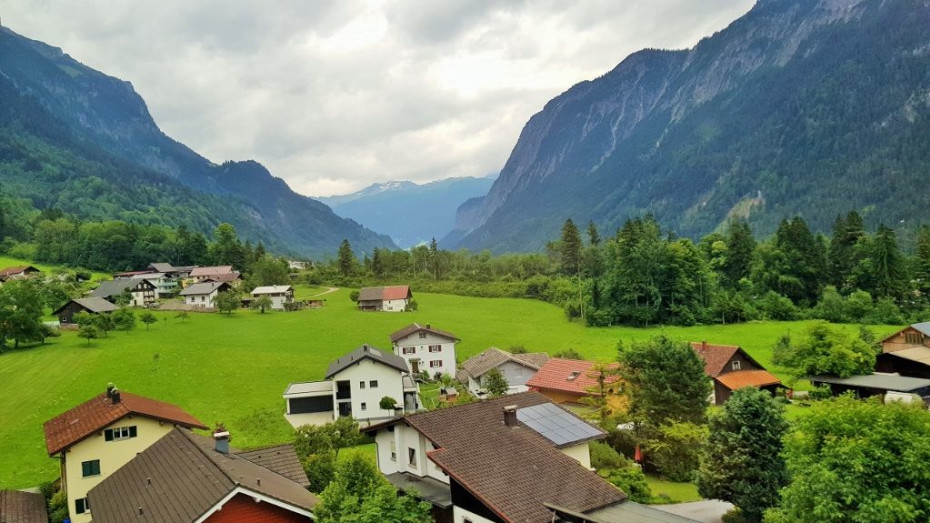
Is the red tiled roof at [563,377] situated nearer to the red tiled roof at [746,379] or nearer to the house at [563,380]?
the house at [563,380]

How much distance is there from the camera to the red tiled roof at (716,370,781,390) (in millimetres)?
42875

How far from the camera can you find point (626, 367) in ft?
110

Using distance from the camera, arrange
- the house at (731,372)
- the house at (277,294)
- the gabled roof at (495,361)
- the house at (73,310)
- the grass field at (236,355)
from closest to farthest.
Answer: the grass field at (236,355)
the house at (731,372)
the gabled roof at (495,361)
the house at (73,310)
the house at (277,294)

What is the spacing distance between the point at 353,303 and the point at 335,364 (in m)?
48.3

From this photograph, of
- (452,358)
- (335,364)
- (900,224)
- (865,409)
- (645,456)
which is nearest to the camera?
(865,409)

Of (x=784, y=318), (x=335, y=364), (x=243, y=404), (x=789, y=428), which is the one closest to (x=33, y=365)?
(x=243, y=404)

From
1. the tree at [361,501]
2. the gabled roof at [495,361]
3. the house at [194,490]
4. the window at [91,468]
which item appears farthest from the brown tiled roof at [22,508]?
the gabled roof at [495,361]

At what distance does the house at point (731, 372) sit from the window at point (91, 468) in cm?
3644

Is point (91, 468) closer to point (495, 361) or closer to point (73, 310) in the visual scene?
point (495, 361)

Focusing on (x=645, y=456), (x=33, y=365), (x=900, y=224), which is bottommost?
(x=645, y=456)

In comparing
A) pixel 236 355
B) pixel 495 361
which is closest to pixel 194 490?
pixel 495 361

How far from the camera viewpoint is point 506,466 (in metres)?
17.8

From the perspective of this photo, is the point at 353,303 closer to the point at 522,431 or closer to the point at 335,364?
the point at 335,364

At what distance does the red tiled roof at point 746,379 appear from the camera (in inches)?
1688
